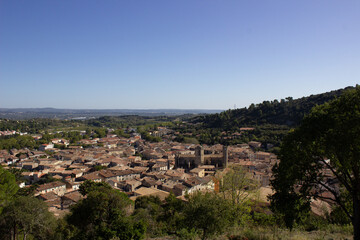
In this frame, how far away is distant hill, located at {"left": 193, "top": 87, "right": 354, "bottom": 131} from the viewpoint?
75.2m

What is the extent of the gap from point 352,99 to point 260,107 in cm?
9159

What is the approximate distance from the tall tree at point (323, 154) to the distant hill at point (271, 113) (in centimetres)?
6781

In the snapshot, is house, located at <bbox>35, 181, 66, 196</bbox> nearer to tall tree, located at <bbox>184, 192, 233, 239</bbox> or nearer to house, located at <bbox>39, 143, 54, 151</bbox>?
tall tree, located at <bbox>184, 192, 233, 239</bbox>

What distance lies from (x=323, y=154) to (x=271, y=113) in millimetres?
82133

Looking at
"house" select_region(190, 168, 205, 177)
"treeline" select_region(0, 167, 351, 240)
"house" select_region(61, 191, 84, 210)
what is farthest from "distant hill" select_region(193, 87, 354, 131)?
"treeline" select_region(0, 167, 351, 240)

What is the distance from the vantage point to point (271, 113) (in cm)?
8456

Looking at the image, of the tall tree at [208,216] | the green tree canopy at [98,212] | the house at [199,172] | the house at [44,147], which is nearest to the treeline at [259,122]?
the house at [199,172]

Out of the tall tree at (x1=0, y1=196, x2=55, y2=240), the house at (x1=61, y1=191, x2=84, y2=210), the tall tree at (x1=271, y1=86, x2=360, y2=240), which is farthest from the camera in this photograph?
the house at (x1=61, y1=191, x2=84, y2=210)

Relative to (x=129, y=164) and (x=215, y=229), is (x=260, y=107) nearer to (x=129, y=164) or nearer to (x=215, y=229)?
(x=129, y=164)

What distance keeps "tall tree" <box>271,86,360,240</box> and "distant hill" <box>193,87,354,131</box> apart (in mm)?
67806

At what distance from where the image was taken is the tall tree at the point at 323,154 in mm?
6551

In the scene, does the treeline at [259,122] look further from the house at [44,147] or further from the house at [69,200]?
the house at [69,200]

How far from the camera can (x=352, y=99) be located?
6926 mm

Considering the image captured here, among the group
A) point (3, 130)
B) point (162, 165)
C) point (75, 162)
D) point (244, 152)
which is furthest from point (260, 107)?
point (3, 130)
